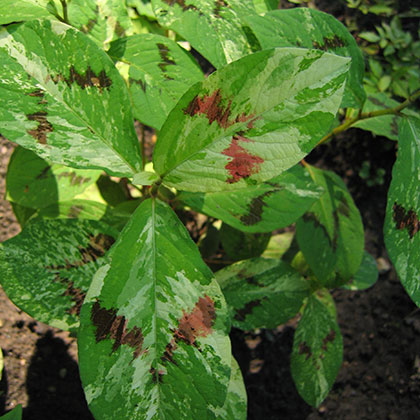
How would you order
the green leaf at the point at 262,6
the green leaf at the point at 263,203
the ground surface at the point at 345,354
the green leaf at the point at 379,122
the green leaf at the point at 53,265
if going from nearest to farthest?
the green leaf at the point at 53,265 < the green leaf at the point at 263,203 < the green leaf at the point at 262,6 < the green leaf at the point at 379,122 < the ground surface at the point at 345,354

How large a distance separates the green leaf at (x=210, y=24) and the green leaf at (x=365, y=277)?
34.3 inches

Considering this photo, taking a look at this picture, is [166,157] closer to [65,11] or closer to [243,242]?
[65,11]

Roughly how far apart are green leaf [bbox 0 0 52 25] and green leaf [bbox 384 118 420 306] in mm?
806

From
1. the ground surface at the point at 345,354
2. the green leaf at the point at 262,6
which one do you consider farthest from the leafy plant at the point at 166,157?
the ground surface at the point at 345,354

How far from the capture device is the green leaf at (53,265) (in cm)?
82

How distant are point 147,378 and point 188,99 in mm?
464

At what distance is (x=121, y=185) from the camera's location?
153 cm

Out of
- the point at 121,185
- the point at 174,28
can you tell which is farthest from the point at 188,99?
the point at 121,185

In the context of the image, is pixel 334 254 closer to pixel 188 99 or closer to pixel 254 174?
pixel 254 174

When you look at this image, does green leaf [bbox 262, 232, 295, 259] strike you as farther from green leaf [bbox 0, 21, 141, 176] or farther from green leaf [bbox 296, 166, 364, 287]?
green leaf [bbox 0, 21, 141, 176]

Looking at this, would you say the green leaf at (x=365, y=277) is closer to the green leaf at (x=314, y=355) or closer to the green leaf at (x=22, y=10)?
the green leaf at (x=314, y=355)

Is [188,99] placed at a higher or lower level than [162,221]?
higher

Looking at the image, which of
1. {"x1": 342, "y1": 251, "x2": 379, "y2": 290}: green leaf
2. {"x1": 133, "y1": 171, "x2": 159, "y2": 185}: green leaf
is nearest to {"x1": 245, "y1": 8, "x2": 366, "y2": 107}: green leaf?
{"x1": 133, "y1": 171, "x2": 159, "y2": 185}: green leaf

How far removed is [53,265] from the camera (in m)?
0.85
